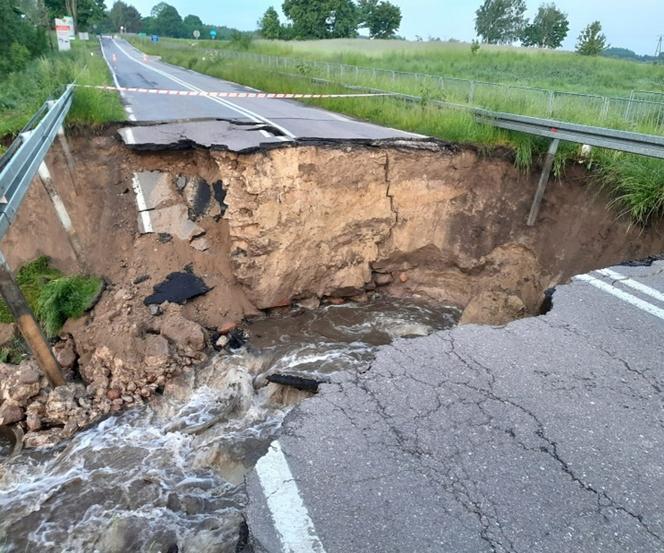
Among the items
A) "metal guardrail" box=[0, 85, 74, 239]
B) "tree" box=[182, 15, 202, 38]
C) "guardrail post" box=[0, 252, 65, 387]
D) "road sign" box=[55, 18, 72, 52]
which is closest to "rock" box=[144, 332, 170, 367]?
"guardrail post" box=[0, 252, 65, 387]

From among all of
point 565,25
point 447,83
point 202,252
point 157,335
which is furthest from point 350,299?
point 565,25

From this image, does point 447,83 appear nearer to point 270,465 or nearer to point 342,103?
point 342,103

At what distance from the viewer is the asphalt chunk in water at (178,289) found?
7.58 metres

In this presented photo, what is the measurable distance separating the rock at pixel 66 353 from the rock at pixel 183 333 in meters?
1.28

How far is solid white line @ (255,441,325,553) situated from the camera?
7.98ft

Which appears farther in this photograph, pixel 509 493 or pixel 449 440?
pixel 449 440

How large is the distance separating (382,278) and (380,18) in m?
74.1

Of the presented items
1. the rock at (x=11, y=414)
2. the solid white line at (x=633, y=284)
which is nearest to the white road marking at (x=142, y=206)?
the rock at (x=11, y=414)

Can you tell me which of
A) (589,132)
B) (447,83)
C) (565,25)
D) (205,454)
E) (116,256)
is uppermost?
(565,25)

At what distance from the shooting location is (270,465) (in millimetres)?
2891

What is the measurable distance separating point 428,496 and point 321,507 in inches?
24.9

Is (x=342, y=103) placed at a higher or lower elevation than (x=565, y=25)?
lower

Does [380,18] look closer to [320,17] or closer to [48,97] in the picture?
[320,17]

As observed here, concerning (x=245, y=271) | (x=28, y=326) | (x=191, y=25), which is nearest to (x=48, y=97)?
(x=245, y=271)
